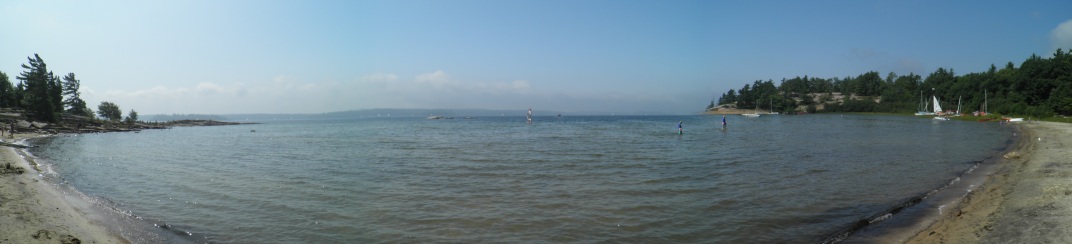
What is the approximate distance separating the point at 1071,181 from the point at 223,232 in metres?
20.8

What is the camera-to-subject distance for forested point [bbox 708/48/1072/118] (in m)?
76.2

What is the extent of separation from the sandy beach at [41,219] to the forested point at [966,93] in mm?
93151

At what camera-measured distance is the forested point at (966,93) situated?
3000 inches

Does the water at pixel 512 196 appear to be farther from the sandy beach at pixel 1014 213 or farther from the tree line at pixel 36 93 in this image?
the tree line at pixel 36 93

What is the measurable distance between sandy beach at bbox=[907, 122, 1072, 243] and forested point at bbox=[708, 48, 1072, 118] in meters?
72.5

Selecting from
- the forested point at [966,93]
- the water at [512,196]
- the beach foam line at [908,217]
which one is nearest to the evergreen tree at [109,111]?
the water at [512,196]

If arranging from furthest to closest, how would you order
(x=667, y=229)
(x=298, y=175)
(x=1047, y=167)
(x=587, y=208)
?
1. (x=298, y=175)
2. (x=1047, y=167)
3. (x=587, y=208)
4. (x=667, y=229)

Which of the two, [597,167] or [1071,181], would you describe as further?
[597,167]

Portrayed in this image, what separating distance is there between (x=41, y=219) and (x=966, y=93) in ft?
489

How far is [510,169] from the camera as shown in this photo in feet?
66.3

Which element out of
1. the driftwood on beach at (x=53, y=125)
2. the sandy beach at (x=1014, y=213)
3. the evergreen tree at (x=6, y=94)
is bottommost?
the sandy beach at (x=1014, y=213)

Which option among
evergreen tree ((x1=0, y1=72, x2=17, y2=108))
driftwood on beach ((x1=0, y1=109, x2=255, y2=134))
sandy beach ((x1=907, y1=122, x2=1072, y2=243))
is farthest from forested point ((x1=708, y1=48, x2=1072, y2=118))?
evergreen tree ((x1=0, y1=72, x2=17, y2=108))

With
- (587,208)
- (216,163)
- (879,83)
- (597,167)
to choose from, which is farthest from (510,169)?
(879,83)

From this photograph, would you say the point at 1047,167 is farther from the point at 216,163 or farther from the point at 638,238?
the point at 216,163
